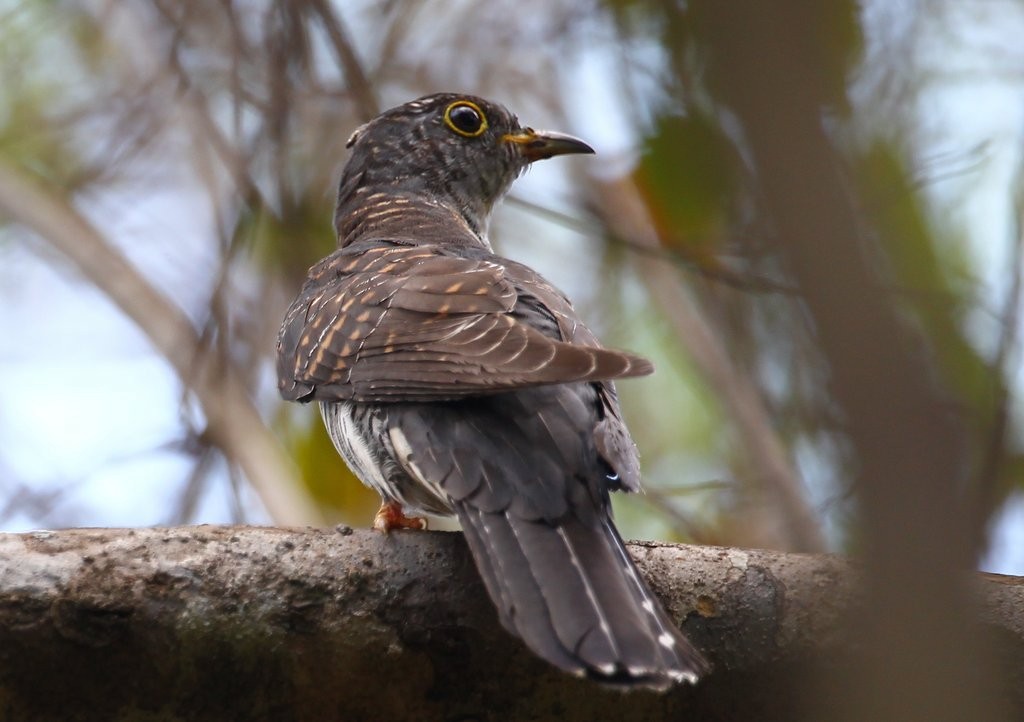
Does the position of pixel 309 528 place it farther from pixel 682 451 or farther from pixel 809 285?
pixel 682 451

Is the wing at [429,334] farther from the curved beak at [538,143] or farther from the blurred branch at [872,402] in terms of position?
the curved beak at [538,143]

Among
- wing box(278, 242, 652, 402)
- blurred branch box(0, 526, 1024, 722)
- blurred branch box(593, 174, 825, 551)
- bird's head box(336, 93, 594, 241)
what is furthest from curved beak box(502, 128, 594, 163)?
blurred branch box(0, 526, 1024, 722)

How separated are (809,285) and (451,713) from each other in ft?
4.86

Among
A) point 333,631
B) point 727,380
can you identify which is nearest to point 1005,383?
point 333,631

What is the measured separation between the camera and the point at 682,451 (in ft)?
23.8

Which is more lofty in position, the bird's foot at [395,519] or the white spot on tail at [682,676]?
the bird's foot at [395,519]

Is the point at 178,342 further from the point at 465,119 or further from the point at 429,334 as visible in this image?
the point at 429,334

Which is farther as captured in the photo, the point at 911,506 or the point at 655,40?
the point at 655,40

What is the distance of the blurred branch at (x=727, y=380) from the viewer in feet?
15.6

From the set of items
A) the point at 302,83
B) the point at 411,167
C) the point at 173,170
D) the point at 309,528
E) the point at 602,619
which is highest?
the point at 173,170

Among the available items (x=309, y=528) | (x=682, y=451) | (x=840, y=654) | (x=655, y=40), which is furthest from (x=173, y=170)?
(x=840, y=654)

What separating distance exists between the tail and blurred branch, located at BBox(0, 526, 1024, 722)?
0.61ft

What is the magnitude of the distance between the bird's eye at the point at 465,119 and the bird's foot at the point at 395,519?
2125 mm

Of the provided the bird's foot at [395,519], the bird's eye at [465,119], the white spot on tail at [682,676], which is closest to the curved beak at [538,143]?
the bird's eye at [465,119]
